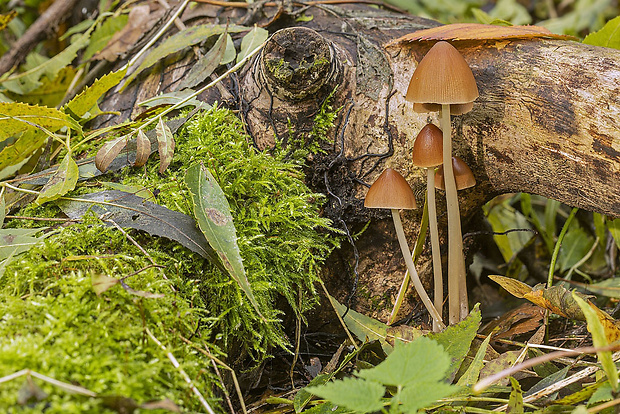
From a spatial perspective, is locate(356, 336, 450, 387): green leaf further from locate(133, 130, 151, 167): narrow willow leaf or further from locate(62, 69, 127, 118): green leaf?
locate(62, 69, 127, 118): green leaf

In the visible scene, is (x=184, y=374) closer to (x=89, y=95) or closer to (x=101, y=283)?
(x=101, y=283)

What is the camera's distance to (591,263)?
2580 mm

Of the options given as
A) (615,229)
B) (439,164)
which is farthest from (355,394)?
(615,229)

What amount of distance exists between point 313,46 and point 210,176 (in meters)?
0.65

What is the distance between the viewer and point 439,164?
1.63m

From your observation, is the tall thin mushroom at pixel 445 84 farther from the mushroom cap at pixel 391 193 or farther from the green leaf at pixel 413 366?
the green leaf at pixel 413 366

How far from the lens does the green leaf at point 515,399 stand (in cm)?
112

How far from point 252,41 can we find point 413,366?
1.48 meters

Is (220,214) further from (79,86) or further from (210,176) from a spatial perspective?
(79,86)

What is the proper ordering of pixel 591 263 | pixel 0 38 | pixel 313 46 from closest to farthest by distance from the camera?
pixel 313 46
pixel 591 263
pixel 0 38

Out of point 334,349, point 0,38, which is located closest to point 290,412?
point 334,349

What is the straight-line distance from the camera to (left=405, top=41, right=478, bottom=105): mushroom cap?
1.48 m

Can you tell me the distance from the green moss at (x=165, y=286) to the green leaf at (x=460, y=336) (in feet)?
1.54

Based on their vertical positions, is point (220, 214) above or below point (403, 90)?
below
